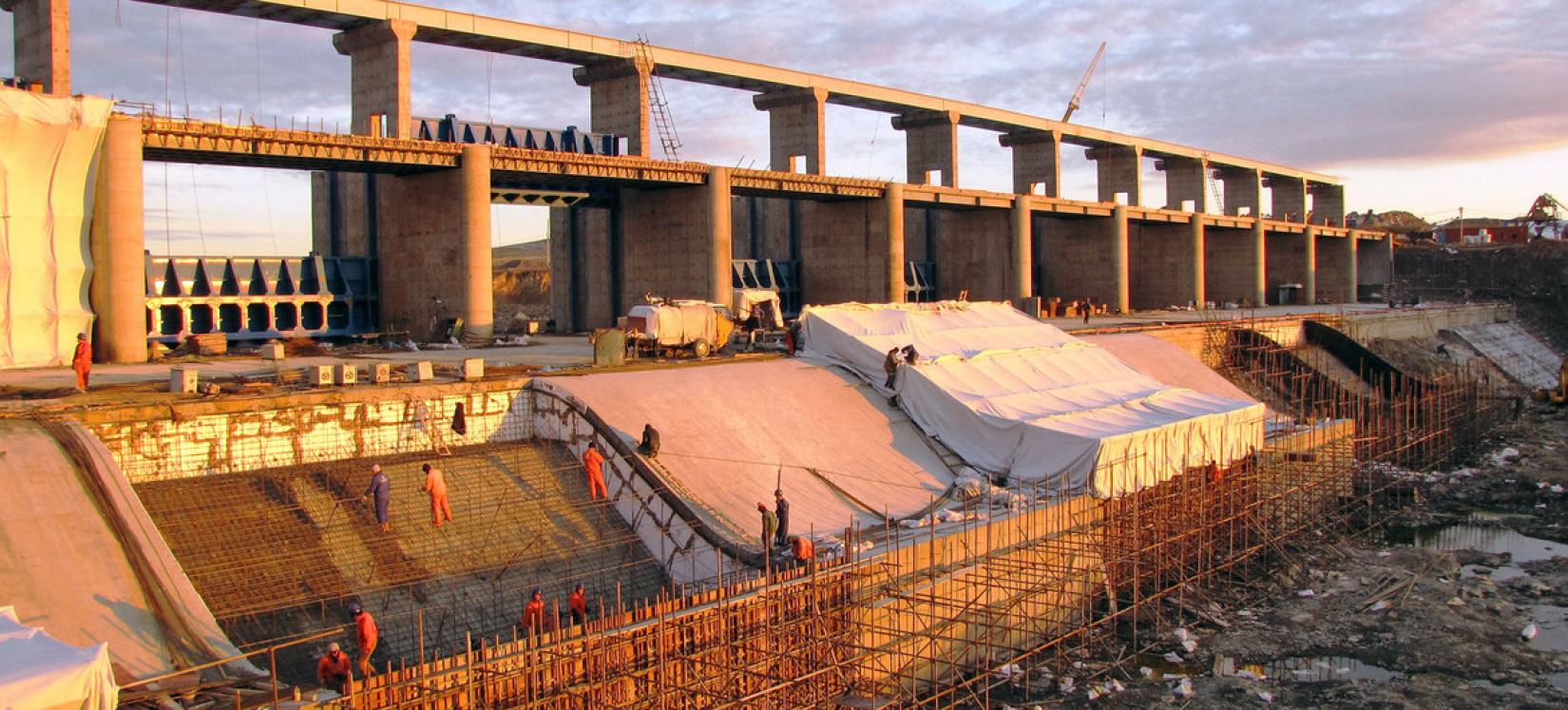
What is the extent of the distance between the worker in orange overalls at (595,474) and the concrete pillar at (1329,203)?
82894 millimetres

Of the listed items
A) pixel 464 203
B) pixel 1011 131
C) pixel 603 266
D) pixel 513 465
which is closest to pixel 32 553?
pixel 513 465

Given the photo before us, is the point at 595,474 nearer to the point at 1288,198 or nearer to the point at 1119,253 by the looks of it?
the point at 1119,253

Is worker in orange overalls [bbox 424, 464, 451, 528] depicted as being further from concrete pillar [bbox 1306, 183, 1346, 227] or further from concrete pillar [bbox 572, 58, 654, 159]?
concrete pillar [bbox 1306, 183, 1346, 227]

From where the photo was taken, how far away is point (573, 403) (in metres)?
21.6

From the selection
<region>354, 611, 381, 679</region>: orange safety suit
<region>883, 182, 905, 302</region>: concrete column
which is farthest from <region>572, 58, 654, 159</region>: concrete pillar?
<region>354, 611, 381, 679</region>: orange safety suit

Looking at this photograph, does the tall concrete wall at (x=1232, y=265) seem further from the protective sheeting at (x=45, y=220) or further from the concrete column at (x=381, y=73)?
the protective sheeting at (x=45, y=220)

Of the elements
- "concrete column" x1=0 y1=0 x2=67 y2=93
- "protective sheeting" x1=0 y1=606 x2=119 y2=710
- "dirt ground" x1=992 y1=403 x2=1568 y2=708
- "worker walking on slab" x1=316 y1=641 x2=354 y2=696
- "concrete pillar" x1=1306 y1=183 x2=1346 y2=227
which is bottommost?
"dirt ground" x1=992 y1=403 x2=1568 y2=708

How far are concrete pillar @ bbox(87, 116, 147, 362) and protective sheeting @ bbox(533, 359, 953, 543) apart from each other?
9858 millimetres

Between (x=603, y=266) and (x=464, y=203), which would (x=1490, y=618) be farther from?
(x=603, y=266)

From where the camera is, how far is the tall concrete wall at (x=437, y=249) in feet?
107

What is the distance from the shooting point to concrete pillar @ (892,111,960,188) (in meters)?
52.6

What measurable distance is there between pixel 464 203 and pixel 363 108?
5.35 meters

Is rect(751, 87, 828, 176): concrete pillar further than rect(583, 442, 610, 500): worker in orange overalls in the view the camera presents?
Yes

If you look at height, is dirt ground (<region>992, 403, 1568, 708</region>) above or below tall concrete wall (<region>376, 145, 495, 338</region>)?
below
